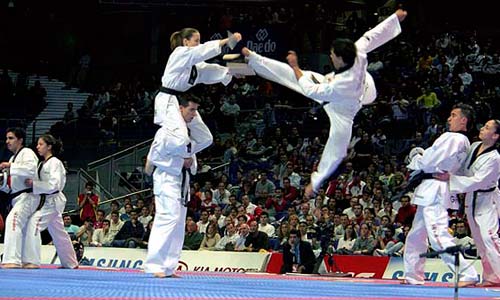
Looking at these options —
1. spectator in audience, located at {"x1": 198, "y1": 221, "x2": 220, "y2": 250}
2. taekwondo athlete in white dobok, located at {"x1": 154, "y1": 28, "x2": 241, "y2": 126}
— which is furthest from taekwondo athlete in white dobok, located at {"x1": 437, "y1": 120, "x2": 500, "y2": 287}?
spectator in audience, located at {"x1": 198, "y1": 221, "x2": 220, "y2": 250}

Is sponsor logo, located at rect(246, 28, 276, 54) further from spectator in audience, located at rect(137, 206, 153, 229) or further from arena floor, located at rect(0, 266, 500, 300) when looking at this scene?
arena floor, located at rect(0, 266, 500, 300)

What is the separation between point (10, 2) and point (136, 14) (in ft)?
12.6

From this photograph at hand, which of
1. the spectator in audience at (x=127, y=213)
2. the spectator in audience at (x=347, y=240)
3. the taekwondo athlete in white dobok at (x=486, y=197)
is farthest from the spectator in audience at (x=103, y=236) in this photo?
the taekwondo athlete in white dobok at (x=486, y=197)

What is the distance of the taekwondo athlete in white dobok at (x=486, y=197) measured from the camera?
31.1 feet

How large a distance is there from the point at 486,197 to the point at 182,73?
3513 millimetres

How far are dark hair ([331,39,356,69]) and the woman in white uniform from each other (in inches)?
56.8

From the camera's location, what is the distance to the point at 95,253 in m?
16.0

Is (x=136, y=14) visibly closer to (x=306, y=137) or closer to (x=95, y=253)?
(x=306, y=137)

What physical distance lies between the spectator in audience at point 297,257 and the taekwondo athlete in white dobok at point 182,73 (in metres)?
5.74

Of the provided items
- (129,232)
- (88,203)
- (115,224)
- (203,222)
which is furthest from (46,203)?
(88,203)

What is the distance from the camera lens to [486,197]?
31.6ft

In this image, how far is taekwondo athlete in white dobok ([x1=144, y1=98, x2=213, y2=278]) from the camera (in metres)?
8.98

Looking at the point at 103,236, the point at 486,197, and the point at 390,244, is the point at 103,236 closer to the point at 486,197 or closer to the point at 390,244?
the point at 390,244

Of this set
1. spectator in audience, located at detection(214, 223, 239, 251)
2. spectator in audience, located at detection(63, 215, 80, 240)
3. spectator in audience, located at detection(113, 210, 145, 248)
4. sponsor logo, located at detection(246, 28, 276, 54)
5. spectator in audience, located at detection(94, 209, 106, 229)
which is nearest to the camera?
spectator in audience, located at detection(214, 223, 239, 251)
